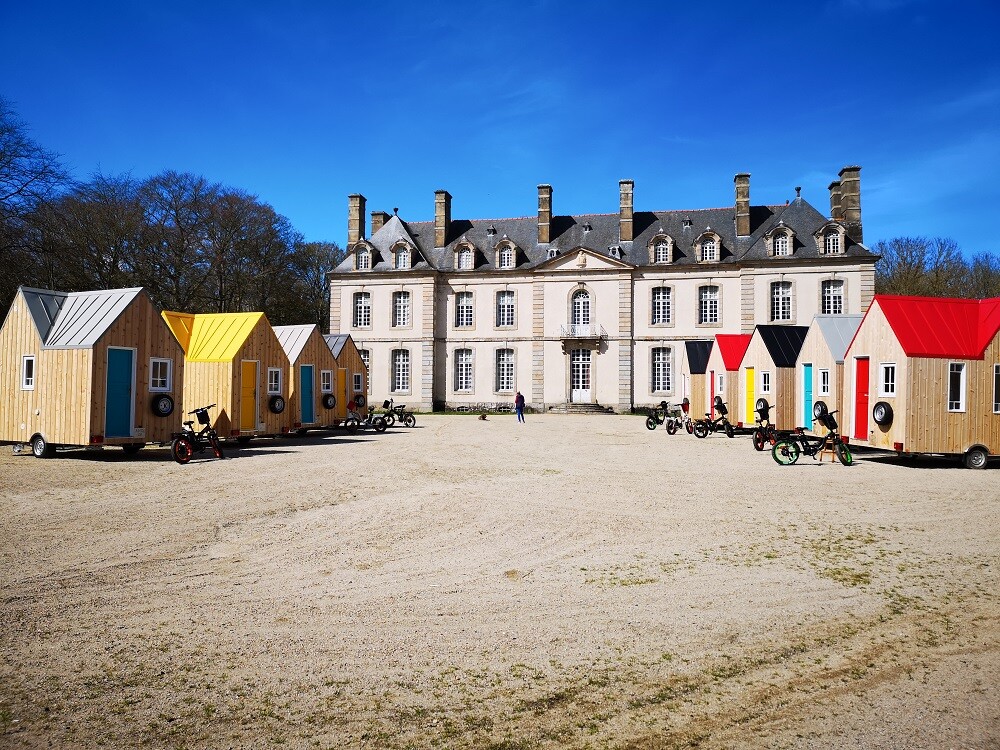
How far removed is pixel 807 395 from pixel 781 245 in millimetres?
17189

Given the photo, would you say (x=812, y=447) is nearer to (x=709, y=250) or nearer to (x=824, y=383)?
(x=824, y=383)

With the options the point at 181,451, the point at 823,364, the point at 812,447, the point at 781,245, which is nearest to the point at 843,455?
the point at 812,447

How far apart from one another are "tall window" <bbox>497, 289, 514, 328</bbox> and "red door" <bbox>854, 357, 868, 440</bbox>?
2361cm

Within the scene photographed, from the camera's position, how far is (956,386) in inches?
549

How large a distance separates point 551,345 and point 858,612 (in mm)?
32048

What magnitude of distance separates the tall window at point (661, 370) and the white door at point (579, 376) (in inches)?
143

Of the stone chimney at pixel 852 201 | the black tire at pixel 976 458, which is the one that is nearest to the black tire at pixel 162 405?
the black tire at pixel 976 458

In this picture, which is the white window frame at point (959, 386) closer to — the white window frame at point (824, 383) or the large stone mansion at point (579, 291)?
the white window frame at point (824, 383)

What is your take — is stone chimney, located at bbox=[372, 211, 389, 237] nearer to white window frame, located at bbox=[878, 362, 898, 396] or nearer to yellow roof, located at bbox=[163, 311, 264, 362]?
yellow roof, located at bbox=[163, 311, 264, 362]

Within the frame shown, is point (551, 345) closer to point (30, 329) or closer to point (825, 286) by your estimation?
point (825, 286)

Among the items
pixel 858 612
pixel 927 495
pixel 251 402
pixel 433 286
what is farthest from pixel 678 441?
pixel 433 286

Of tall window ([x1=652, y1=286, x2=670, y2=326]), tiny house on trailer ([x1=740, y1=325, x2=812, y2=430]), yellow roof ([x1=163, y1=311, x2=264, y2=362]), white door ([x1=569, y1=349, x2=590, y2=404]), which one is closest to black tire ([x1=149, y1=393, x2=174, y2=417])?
yellow roof ([x1=163, y1=311, x2=264, y2=362])

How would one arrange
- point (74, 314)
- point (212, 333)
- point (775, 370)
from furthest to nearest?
point (775, 370), point (212, 333), point (74, 314)

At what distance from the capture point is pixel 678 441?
766 inches
